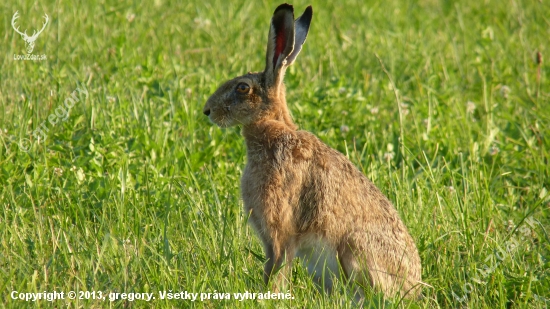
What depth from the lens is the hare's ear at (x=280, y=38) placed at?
4.87 metres

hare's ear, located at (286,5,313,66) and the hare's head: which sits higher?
hare's ear, located at (286,5,313,66)

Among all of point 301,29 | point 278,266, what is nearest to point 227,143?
point 301,29

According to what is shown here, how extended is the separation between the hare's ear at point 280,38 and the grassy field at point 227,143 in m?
1.03

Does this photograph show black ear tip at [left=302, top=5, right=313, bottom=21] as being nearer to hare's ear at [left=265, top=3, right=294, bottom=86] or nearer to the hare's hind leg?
hare's ear at [left=265, top=3, right=294, bottom=86]

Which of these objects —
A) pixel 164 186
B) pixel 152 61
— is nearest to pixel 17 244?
pixel 164 186

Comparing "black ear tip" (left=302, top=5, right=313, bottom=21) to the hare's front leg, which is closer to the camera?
the hare's front leg

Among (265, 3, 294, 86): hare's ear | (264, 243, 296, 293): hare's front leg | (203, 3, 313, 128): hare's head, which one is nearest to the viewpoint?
(264, 243, 296, 293): hare's front leg

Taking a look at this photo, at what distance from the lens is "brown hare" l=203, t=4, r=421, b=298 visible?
4.67 metres

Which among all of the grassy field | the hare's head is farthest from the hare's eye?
the grassy field

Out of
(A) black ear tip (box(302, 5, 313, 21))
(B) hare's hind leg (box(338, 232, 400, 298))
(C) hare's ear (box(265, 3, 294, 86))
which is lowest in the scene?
(B) hare's hind leg (box(338, 232, 400, 298))

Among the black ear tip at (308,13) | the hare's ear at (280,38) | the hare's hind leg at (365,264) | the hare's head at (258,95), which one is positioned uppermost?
the black ear tip at (308,13)

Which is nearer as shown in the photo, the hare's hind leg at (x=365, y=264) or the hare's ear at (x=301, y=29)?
the hare's hind leg at (x=365, y=264)

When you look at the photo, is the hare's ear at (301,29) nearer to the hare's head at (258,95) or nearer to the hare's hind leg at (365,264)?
the hare's head at (258,95)

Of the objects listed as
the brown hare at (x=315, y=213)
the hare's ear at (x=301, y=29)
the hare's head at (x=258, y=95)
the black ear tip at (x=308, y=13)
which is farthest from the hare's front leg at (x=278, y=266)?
the black ear tip at (x=308, y=13)
